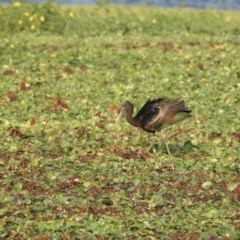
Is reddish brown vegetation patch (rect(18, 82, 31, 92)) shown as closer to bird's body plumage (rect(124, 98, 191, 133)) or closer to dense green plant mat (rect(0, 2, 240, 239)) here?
dense green plant mat (rect(0, 2, 240, 239))

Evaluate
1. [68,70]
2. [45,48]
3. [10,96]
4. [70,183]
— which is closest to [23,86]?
[10,96]

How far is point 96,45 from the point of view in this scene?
14.3 meters

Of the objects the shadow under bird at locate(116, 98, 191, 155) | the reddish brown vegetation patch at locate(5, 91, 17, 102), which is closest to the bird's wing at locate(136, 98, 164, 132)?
the shadow under bird at locate(116, 98, 191, 155)

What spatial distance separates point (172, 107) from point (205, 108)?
70.5 inches

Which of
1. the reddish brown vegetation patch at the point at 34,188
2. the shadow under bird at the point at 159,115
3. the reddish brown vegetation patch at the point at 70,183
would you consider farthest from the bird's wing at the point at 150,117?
the reddish brown vegetation patch at the point at 34,188

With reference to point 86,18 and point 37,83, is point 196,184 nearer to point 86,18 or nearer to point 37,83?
point 37,83

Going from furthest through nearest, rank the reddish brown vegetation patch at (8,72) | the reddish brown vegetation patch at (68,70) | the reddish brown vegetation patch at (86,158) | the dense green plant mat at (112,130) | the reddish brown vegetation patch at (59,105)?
the reddish brown vegetation patch at (68,70) → the reddish brown vegetation patch at (8,72) → the reddish brown vegetation patch at (59,105) → the reddish brown vegetation patch at (86,158) → the dense green plant mat at (112,130)

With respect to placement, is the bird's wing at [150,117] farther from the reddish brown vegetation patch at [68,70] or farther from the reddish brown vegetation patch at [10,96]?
the reddish brown vegetation patch at [68,70]

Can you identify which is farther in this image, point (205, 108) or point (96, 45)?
point (96, 45)

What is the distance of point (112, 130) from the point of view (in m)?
9.33

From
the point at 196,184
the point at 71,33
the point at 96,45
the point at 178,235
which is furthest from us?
the point at 71,33

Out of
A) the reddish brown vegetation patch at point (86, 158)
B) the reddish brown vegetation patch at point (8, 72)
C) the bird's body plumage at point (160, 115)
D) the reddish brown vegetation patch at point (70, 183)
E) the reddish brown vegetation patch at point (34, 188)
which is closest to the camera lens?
the reddish brown vegetation patch at point (34, 188)

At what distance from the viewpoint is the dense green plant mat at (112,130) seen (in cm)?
664

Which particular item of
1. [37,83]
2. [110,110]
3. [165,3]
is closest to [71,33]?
[37,83]
